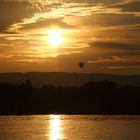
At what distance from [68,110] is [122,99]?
11732mm

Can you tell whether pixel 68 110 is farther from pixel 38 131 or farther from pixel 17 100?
pixel 38 131

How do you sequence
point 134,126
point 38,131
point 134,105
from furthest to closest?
point 134,105, point 134,126, point 38,131

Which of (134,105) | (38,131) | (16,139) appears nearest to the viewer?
(16,139)

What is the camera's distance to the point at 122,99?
150m

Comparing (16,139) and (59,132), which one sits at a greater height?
(16,139)

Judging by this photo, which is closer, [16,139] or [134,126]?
[16,139]

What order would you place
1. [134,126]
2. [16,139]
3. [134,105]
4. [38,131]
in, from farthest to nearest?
1. [134,105]
2. [134,126]
3. [38,131]
4. [16,139]

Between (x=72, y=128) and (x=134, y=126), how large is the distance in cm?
865

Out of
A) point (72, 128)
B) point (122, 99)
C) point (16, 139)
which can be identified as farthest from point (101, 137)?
point (122, 99)

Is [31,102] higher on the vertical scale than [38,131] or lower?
lower

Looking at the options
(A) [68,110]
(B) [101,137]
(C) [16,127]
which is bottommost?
(A) [68,110]

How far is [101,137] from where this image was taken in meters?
85.4

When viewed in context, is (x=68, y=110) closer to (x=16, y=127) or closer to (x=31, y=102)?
(x=31, y=102)

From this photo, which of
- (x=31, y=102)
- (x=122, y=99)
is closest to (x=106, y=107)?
(x=122, y=99)
